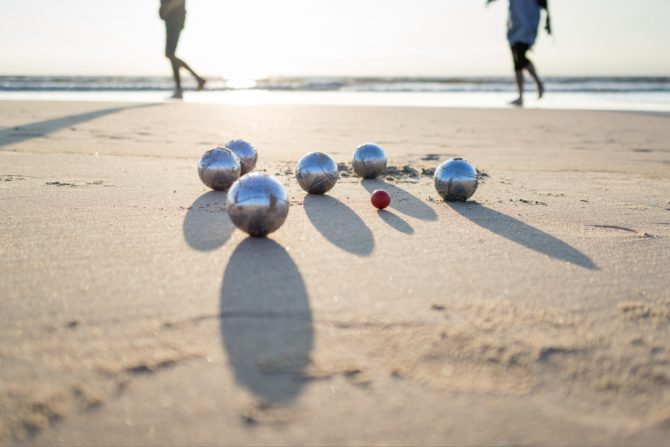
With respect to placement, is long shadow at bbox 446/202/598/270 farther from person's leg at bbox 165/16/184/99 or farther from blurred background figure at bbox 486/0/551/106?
person's leg at bbox 165/16/184/99

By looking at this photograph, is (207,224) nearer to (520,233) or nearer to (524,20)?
(520,233)

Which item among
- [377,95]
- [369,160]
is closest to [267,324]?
[369,160]

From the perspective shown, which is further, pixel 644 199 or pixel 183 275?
pixel 644 199

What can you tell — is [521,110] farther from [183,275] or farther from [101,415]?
[101,415]

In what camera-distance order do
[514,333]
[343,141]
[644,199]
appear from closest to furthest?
[514,333]
[644,199]
[343,141]

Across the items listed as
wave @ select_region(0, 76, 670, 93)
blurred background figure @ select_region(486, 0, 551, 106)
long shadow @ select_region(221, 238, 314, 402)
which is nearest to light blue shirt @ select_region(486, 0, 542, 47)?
blurred background figure @ select_region(486, 0, 551, 106)

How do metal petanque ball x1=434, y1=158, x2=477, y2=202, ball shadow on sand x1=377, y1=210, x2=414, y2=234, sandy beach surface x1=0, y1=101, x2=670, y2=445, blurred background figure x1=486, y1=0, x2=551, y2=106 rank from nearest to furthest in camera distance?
sandy beach surface x1=0, y1=101, x2=670, y2=445, ball shadow on sand x1=377, y1=210, x2=414, y2=234, metal petanque ball x1=434, y1=158, x2=477, y2=202, blurred background figure x1=486, y1=0, x2=551, y2=106

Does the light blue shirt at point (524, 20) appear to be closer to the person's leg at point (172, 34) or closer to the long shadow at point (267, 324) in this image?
the person's leg at point (172, 34)

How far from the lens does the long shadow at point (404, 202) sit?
366cm

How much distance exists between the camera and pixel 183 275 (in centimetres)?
240

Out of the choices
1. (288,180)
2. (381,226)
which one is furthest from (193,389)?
(288,180)

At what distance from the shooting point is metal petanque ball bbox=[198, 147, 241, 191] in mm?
4098

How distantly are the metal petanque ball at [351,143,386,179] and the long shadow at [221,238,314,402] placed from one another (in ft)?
7.62

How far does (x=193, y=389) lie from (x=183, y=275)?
37.1 inches
